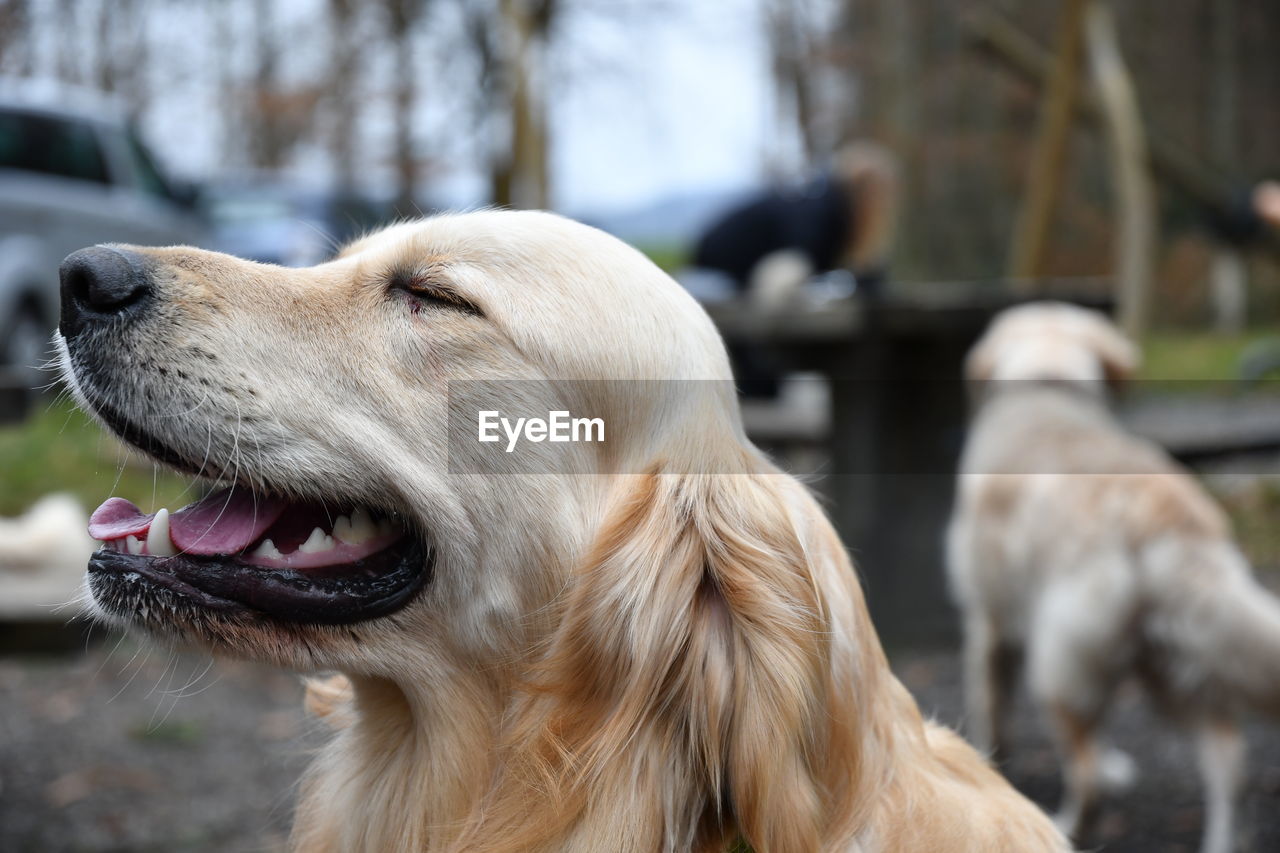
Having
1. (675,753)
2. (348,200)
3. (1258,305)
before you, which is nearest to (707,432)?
(675,753)

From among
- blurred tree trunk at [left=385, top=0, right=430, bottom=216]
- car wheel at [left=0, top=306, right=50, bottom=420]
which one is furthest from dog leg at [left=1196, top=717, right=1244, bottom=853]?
blurred tree trunk at [left=385, top=0, right=430, bottom=216]

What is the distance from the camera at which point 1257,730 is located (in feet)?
16.4

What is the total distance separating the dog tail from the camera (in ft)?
12.0

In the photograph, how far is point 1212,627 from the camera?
3.74 meters

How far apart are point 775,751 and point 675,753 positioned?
0.19 metres

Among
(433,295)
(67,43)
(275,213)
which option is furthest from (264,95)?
(433,295)

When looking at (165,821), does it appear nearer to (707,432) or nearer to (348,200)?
(707,432)

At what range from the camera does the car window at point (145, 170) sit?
980 centimetres

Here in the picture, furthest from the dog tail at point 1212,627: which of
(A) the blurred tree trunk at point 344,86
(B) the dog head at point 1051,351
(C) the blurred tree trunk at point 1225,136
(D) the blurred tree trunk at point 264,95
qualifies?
(D) the blurred tree trunk at point 264,95

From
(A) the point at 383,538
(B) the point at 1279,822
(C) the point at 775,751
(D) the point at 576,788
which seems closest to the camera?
(C) the point at 775,751

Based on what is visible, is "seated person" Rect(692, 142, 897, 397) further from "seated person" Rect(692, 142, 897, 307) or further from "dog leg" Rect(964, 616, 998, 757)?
"dog leg" Rect(964, 616, 998, 757)

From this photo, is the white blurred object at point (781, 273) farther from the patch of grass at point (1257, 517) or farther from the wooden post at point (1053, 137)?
the patch of grass at point (1257, 517)

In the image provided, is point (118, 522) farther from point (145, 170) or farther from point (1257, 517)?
point (145, 170)

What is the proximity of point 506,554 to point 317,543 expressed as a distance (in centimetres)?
33
